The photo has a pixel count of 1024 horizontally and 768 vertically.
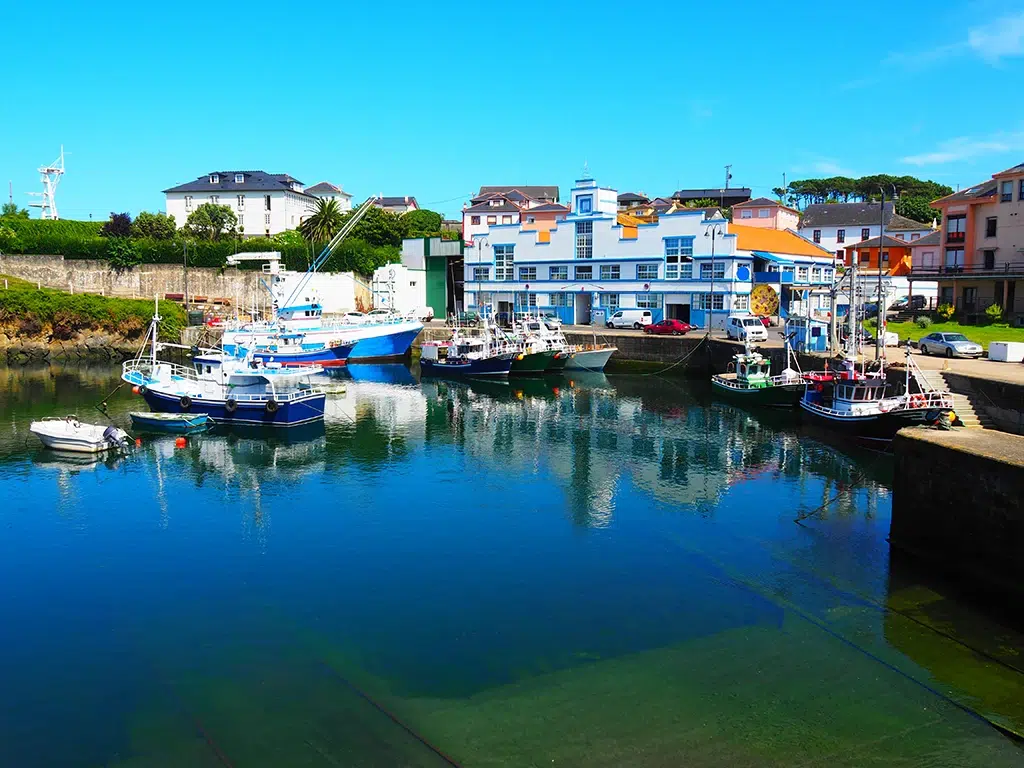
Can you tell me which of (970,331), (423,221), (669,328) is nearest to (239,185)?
(423,221)

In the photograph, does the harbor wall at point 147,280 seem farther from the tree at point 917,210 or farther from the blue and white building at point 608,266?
the tree at point 917,210

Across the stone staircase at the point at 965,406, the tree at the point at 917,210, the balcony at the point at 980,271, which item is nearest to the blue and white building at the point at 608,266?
the balcony at the point at 980,271

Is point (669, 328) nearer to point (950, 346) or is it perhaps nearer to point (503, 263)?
point (503, 263)

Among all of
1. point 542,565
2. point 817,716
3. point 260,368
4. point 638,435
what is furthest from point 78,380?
point 817,716

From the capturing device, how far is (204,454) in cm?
→ 2831

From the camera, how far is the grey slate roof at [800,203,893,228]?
76.6 metres

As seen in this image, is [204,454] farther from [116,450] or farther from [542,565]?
[542,565]

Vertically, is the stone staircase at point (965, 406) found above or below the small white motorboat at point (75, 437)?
above

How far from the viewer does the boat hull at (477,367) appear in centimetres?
4662

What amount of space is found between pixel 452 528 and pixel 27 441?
17.5 metres

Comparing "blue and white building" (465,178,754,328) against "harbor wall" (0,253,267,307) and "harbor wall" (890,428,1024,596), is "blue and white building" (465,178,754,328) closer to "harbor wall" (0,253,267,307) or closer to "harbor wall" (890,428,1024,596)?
"harbor wall" (0,253,267,307)

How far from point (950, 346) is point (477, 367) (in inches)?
918

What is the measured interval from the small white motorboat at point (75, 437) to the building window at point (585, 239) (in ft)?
117

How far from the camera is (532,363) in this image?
47.0 metres
